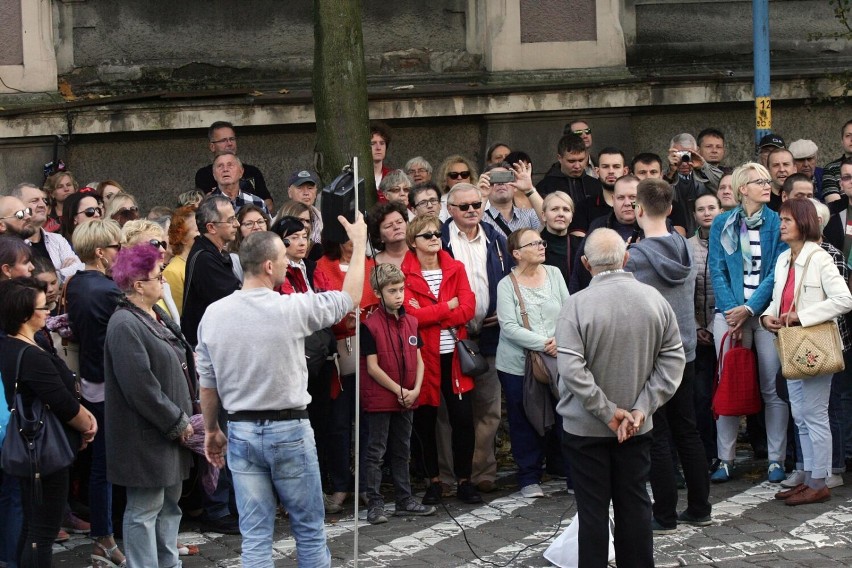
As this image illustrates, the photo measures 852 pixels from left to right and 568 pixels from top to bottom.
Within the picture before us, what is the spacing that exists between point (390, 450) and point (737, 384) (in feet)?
7.77

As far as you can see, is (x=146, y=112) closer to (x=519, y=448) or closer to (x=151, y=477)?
(x=519, y=448)

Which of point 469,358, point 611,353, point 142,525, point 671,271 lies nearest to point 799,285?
point 671,271

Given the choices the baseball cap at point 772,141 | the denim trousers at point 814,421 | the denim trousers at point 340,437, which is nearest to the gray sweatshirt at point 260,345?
the denim trousers at point 340,437

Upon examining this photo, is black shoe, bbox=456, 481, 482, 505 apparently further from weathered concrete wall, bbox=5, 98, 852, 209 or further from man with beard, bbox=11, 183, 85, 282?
weathered concrete wall, bbox=5, 98, 852, 209

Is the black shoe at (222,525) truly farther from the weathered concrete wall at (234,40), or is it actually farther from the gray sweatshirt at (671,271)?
the weathered concrete wall at (234,40)

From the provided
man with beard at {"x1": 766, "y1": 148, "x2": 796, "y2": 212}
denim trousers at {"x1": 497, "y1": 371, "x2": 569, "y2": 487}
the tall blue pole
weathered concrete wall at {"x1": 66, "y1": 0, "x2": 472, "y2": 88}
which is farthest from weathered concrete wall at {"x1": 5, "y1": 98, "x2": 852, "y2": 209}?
denim trousers at {"x1": 497, "y1": 371, "x2": 569, "y2": 487}

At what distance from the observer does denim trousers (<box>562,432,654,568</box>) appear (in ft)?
23.9

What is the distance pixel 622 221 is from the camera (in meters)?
9.92

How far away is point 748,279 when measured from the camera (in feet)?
32.2

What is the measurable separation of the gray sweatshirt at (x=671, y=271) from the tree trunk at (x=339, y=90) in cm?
306

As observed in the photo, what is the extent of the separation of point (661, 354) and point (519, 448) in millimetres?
2514

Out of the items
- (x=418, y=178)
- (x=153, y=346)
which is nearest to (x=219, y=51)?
(x=418, y=178)

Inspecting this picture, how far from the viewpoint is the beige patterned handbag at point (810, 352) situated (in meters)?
9.23

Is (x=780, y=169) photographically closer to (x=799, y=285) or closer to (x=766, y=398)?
(x=799, y=285)
